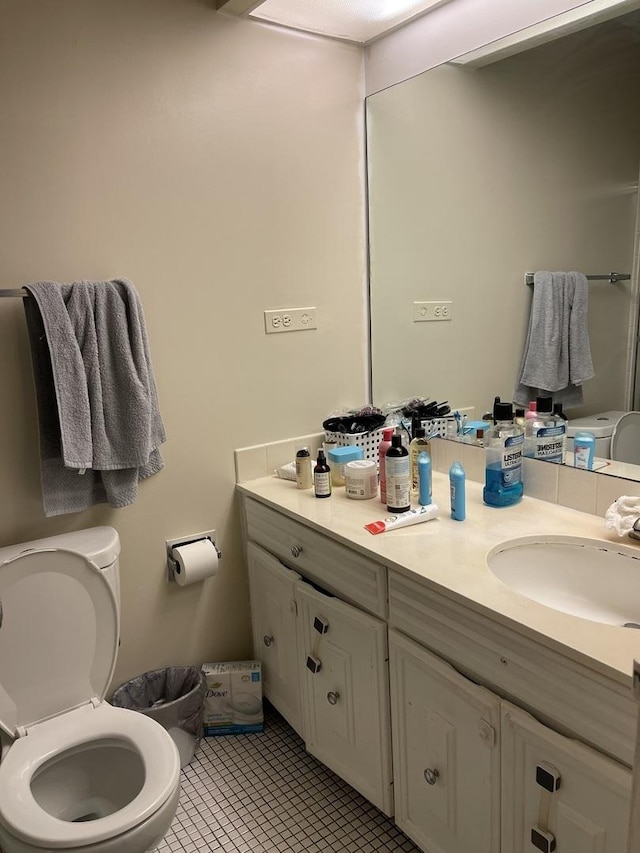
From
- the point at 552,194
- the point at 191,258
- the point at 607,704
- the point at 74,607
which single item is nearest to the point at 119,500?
the point at 74,607

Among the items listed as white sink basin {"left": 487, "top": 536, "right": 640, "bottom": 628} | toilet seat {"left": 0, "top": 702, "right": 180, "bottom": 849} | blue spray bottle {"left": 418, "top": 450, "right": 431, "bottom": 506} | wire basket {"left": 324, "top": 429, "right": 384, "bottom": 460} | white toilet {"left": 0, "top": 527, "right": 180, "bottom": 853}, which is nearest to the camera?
toilet seat {"left": 0, "top": 702, "right": 180, "bottom": 849}

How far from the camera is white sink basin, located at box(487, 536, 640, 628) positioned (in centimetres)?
144

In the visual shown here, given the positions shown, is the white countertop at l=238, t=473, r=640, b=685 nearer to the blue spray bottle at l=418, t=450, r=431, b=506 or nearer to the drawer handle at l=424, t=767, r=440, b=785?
the blue spray bottle at l=418, t=450, r=431, b=506

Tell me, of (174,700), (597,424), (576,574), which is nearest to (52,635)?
(174,700)

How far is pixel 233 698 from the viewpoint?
2115 mm

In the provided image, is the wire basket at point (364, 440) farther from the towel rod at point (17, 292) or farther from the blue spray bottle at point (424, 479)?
the towel rod at point (17, 292)

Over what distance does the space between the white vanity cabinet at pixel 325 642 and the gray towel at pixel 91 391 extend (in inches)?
19.1

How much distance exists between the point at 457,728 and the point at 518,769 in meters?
0.16

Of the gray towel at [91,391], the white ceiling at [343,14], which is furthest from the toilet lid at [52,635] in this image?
the white ceiling at [343,14]

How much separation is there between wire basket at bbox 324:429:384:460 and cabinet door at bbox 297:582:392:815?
1.75ft

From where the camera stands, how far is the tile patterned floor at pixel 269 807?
1716mm

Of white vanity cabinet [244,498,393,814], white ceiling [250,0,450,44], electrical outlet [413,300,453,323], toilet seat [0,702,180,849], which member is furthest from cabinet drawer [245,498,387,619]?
white ceiling [250,0,450,44]

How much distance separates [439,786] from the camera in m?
1.45

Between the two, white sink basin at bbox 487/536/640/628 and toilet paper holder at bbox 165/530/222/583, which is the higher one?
white sink basin at bbox 487/536/640/628
